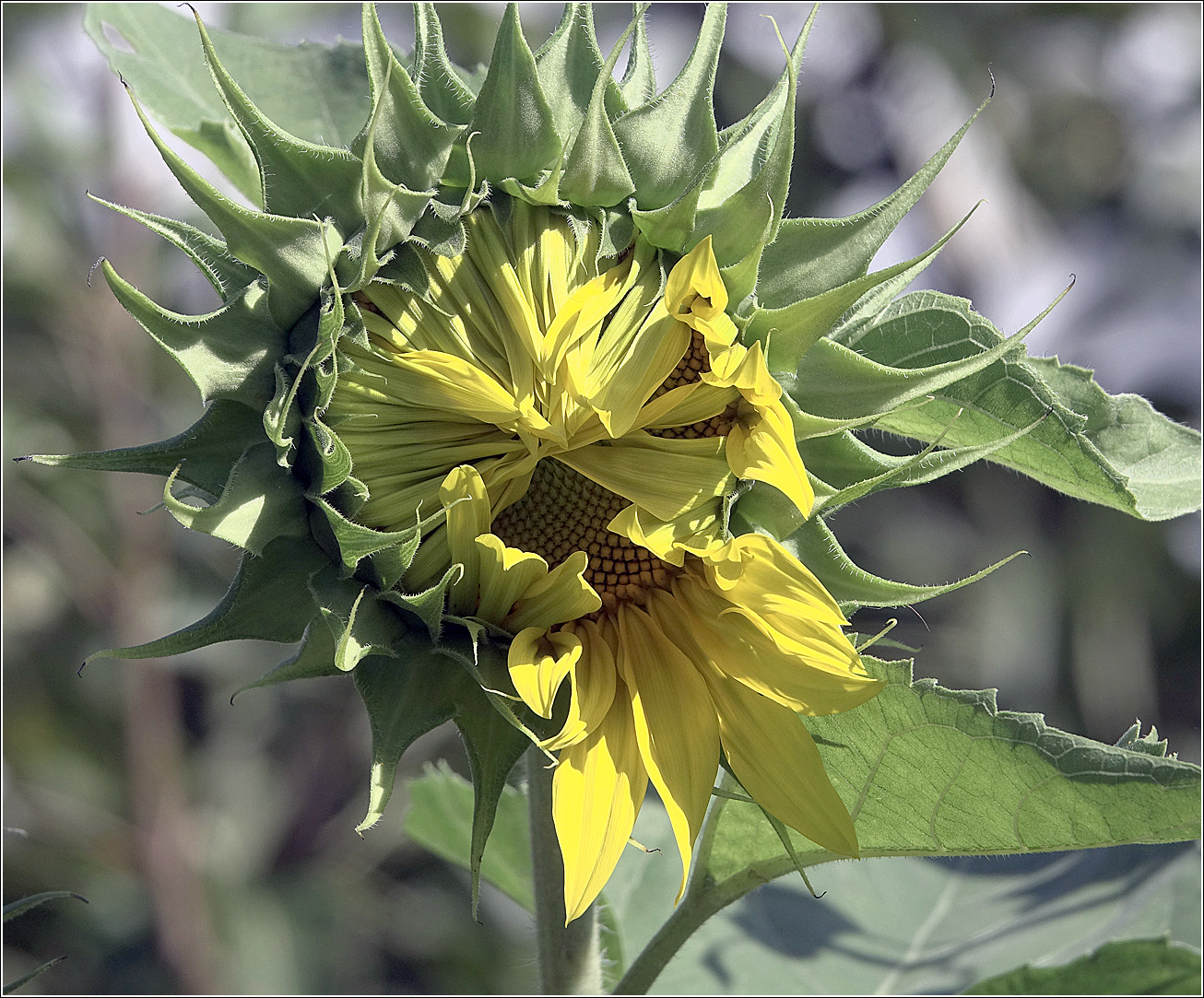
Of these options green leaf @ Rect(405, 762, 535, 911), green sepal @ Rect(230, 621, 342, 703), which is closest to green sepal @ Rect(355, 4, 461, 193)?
green sepal @ Rect(230, 621, 342, 703)

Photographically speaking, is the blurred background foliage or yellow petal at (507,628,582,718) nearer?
yellow petal at (507,628,582,718)

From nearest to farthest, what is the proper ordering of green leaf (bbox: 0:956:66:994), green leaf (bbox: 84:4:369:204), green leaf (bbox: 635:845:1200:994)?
green leaf (bbox: 0:956:66:994)
green leaf (bbox: 84:4:369:204)
green leaf (bbox: 635:845:1200:994)

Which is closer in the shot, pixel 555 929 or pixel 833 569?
pixel 833 569

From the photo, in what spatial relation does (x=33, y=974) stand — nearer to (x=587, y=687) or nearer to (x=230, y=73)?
(x=587, y=687)

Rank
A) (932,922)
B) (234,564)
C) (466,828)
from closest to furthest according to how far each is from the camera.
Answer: (466,828), (932,922), (234,564)

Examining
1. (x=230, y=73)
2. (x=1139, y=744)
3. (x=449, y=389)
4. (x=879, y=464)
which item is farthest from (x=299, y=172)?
(x=1139, y=744)

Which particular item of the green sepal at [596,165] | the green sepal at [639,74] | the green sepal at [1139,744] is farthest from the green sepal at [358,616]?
the green sepal at [1139,744]

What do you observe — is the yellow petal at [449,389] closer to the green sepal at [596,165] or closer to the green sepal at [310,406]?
the green sepal at [310,406]

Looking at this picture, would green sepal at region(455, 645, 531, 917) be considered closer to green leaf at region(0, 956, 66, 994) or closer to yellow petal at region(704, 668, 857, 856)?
yellow petal at region(704, 668, 857, 856)
